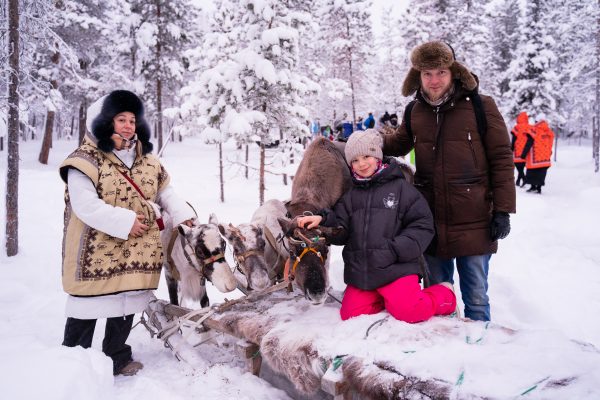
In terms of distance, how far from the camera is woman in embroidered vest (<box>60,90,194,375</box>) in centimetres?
352

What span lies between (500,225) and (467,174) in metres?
0.53

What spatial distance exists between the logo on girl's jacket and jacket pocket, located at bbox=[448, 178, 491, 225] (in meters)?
0.58

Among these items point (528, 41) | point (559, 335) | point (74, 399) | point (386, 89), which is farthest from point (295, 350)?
point (386, 89)

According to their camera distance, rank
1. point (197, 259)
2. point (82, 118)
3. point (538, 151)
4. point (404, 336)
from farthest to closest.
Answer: point (82, 118), point (538, 151), point (197, 259), point (404, 336)

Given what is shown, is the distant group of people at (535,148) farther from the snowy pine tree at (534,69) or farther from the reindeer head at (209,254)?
the reindeer head at (209,254)

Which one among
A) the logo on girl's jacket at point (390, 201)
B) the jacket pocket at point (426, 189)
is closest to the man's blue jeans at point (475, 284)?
the jacket pocket at point (426, 189)

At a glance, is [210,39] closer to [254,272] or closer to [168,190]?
[168,190]

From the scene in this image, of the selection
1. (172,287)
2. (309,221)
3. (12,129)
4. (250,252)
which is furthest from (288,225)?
(12,129)

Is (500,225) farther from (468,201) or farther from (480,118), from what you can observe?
(480,118)

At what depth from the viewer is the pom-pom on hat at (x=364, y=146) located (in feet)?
11.7

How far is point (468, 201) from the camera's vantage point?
11.6 ft

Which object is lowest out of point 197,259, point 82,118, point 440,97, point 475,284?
point 475,284

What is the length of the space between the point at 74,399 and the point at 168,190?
7.80ft

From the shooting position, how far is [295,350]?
287cm
